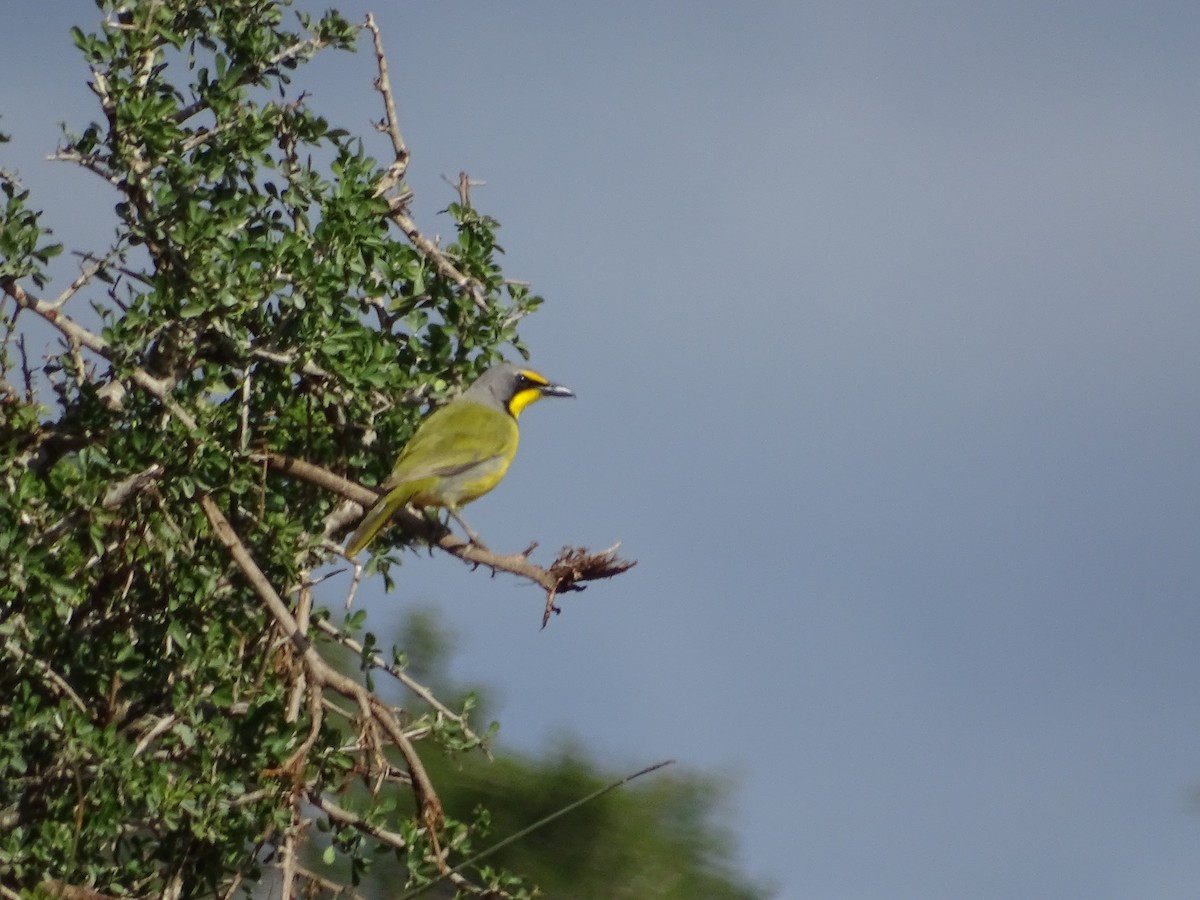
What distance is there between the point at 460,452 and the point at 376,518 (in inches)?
32.0

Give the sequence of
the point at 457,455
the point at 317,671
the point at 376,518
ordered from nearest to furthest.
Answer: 1. the point at 317,671
2. the point at 376,518
3. the point at 457,455

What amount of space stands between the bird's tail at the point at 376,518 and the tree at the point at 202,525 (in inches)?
4.3

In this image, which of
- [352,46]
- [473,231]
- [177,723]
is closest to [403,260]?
[473,231]

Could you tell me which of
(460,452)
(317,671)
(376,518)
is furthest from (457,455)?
(317,671)

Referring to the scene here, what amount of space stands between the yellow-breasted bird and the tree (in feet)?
0.50

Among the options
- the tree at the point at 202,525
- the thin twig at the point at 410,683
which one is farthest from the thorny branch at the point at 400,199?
the thin twig at the point at 410,683

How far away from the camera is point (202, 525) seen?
450 centimetres

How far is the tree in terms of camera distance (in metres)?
4.17

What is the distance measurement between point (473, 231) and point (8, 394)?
150 centimetres

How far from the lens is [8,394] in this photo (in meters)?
4.56

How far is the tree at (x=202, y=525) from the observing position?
4168mm

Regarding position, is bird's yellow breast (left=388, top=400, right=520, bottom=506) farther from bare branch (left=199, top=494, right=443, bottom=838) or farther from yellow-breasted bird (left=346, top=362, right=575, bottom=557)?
bare branch (left=199, top=494, right=443, bottom=838)

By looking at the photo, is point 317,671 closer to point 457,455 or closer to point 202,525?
point 202,525

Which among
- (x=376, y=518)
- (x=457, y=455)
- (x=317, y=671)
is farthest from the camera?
(x=457, y=455)
